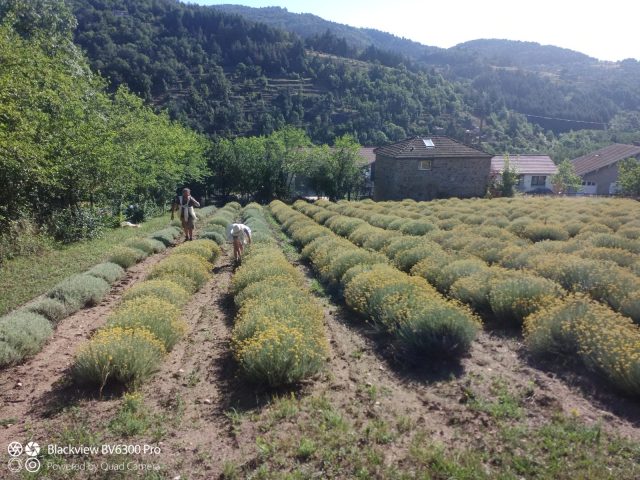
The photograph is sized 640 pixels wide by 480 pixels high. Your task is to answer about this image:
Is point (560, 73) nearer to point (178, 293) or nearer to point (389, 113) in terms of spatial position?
point (389, 113)

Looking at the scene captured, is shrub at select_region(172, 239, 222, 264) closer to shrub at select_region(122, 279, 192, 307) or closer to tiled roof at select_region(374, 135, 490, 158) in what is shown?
shrub at select_region(122, 279, 192, 307)

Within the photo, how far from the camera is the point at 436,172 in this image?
38.2 m

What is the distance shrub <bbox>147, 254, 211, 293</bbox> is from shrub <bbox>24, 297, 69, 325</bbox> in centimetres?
193

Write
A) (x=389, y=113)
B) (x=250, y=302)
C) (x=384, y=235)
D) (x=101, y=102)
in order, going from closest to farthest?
1. (x=250, y=302)
2. (x=384, y=235)
3. (x=101, y=102)
4. (x=389, y=113)

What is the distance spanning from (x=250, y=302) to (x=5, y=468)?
3803 mm

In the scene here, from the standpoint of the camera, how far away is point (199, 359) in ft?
20.0

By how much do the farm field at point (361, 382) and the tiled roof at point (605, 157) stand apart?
5782 centimetres

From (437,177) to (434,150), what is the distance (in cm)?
251

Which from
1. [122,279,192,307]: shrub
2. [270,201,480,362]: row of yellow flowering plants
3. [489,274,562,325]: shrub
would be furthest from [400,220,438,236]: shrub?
[122,279,192,307]: shrub

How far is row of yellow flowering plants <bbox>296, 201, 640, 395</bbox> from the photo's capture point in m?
4.55

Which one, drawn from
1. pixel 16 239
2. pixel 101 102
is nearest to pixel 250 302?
pixel 16 239

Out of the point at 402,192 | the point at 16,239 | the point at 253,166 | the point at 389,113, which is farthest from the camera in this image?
the point at 389,113

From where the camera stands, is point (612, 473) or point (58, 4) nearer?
point (612, 473)

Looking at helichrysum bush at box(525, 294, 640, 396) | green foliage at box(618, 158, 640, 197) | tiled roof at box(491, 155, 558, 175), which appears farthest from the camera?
tiled roof at box(491, 155, 558, 175)
